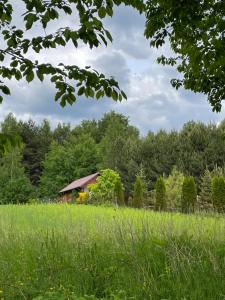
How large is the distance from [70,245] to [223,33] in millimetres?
4017

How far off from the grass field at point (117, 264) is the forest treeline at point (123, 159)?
15.1 m

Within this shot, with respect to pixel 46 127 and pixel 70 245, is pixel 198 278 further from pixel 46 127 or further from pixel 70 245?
pixel 46 127

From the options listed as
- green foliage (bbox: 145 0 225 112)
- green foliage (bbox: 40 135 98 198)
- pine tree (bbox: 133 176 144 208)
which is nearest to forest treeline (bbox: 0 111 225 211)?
green foliage (bbox: 40 135 98 198)

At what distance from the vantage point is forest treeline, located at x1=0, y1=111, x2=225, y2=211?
33219 millimetres

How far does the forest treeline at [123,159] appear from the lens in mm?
33219

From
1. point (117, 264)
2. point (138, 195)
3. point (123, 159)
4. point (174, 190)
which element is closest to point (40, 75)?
point (117, 264)

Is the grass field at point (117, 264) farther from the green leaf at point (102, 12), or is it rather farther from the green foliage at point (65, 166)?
the green foliage at point (65, 166)

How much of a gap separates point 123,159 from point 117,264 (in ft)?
107

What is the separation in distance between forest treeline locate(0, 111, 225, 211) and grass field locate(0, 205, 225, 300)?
49.5 ft

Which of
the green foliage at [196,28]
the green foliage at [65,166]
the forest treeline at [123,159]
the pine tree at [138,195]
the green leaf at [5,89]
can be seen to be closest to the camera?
the green leaf at [5,89]

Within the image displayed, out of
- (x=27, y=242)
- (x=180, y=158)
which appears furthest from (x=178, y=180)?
(x=27, y=242)

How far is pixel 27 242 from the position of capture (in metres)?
7.61

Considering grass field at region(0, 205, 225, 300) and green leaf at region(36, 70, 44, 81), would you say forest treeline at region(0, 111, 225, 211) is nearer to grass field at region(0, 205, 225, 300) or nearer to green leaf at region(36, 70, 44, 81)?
grass field at region(0, 205, 225, 300)

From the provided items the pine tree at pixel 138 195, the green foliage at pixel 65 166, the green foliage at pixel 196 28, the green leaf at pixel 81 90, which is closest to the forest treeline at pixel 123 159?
the green foliage at pixel 65 166
